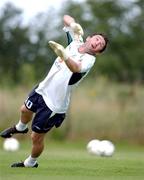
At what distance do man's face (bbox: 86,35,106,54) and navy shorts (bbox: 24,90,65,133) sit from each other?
1.15 meters

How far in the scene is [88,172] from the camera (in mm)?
13359

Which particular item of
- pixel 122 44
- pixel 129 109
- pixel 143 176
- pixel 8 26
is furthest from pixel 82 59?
pixel 8 26

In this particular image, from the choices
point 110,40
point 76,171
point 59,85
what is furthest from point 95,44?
point 110,40

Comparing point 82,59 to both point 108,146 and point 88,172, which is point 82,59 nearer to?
point 88,172

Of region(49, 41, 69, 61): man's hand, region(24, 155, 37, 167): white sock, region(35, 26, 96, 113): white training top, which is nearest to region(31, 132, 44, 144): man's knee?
region(24, 155, 37, 167): white sock

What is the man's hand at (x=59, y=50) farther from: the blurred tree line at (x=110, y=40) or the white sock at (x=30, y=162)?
the blurred tree line at (x=110, y=40)

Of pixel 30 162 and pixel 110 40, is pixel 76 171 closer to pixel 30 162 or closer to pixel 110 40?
pixel 30 162

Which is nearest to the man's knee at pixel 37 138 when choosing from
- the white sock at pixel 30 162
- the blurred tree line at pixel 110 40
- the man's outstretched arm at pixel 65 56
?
the white sock at pixel 30 162

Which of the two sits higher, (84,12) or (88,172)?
(84,12)

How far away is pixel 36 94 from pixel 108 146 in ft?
21.4

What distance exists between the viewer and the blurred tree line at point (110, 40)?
75.6 m

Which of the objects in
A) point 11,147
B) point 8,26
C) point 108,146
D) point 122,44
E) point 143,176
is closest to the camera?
point 143,176

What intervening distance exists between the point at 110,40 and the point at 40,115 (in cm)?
6215

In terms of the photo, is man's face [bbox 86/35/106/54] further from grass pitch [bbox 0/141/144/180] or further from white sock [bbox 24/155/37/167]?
white sock [bbox 24/155/37/167]
